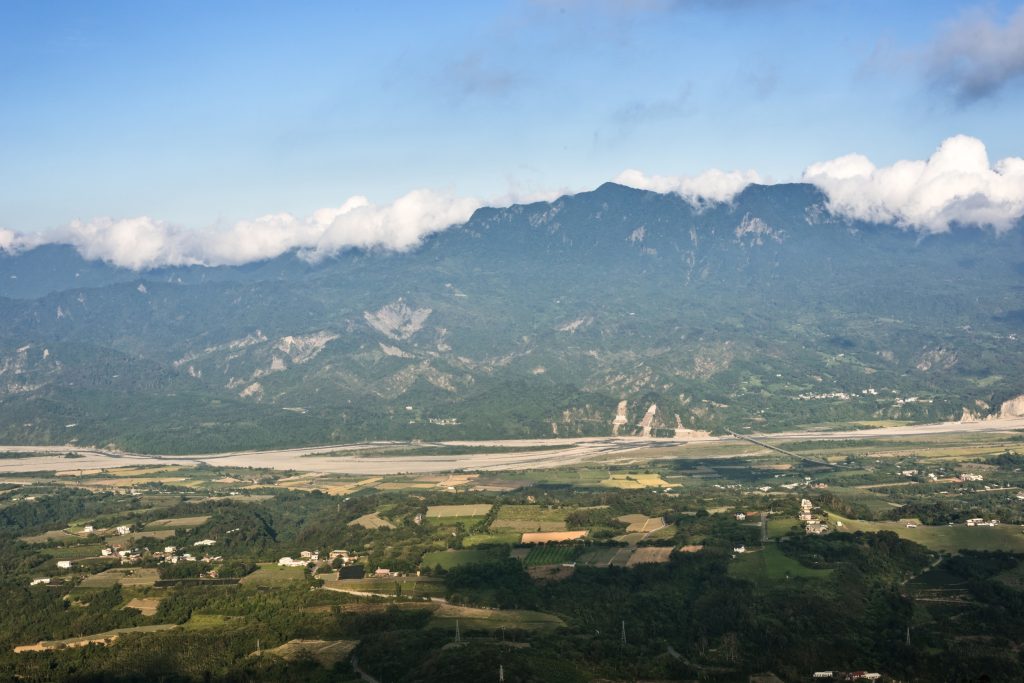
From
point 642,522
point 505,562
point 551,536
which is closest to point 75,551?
point 505,562

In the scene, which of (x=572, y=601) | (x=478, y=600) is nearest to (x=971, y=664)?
(x=572, y=601)

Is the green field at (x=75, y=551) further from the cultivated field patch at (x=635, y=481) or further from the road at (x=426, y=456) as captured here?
the road at (x=426, y=456)

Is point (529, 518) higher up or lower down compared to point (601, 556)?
higher up

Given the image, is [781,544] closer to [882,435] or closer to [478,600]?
[478,600]

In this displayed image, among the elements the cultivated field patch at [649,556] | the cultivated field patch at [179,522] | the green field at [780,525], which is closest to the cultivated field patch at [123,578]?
the cultivated field patch at [179,522]

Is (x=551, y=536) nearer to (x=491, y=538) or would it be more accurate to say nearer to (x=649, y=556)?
(x=491, y=538)
